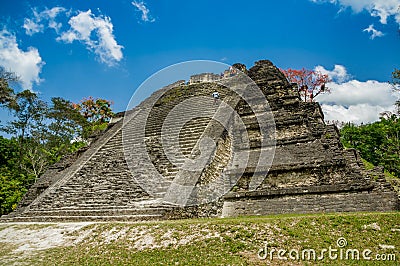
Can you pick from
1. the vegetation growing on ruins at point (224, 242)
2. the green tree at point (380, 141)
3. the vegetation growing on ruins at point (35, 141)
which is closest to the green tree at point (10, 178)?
the vegetation growing on ruins at point (35, 141)

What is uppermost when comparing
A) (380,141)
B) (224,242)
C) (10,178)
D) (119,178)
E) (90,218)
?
(380,141)

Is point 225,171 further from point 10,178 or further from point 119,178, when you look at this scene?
point 10,178

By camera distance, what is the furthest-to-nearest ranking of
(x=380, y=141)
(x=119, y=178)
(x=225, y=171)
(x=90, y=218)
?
(x=380, y=141) < (x=119, y=178) < (x=225, y=171) < (x=90, y=218)

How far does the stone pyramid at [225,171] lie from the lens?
6020mm

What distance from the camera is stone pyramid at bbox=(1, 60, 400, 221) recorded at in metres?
6.02

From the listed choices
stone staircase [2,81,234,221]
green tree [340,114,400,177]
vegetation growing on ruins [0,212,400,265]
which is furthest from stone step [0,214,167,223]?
green tree [340,114,400,177]

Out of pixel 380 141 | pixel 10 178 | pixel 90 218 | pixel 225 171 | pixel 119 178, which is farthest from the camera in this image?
pixel 380 141

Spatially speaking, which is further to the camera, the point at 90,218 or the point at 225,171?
the point at 225,171

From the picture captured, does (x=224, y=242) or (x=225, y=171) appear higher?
(x=225, y=171)

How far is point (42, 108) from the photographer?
1880cm

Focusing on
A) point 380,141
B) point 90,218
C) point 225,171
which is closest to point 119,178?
point 90,218

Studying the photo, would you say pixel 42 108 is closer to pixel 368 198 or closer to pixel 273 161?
pixel 273 161

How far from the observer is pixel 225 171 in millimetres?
7414

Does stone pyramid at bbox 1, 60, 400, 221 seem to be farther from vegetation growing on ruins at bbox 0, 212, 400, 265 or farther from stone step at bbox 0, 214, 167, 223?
vegetation growing on ruins at bbox 0, 212, 400, 265
